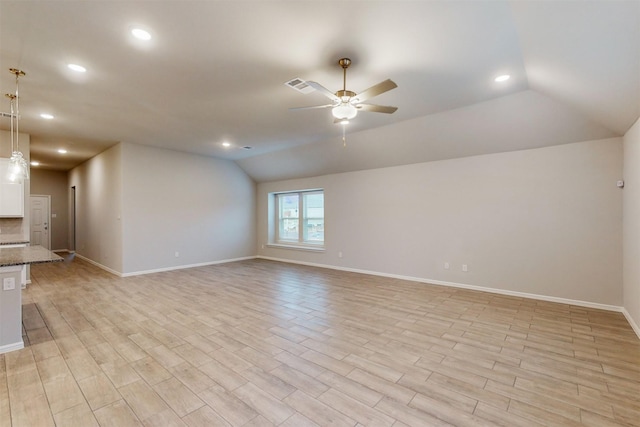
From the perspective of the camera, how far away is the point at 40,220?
29.6ft

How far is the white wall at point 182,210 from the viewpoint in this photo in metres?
6.05

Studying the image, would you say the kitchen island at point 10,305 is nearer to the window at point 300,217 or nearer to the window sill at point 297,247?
the window sill at point 297,247

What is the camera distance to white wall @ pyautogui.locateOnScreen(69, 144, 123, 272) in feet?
20.0

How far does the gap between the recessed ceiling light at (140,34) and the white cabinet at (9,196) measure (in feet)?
14.9

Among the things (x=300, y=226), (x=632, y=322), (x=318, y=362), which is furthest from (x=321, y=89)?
(x=300, y=226)

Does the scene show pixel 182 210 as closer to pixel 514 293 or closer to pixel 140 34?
pixel 140 34

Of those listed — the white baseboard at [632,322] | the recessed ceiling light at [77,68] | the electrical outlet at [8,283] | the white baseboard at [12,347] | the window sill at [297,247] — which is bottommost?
the white baseboard at [12,347]

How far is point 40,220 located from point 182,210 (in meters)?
6.04

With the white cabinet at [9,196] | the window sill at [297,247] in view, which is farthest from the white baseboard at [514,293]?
the white cabinet at [9,196]

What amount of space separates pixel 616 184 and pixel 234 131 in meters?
5.90

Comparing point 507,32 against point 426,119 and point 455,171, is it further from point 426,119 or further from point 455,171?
point 455,171

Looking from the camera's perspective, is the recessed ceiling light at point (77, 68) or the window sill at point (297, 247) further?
the window sill at point (297, 247)

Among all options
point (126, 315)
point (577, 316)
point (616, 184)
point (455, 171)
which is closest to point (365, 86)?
point (455, 171)

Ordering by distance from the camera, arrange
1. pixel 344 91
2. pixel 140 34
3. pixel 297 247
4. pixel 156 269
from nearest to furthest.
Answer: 1. pixel 140 34
2. pixel 344 91
3. pixel 156 269
4. pixel 297 247
